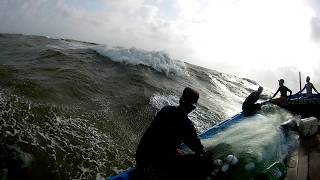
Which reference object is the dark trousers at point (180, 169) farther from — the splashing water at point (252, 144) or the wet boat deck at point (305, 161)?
the wet boat deck at point (305, 161)

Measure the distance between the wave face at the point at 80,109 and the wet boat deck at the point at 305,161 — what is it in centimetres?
412

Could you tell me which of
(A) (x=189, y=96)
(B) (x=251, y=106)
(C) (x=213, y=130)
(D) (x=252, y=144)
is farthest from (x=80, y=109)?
(A) (x=189, y=96)

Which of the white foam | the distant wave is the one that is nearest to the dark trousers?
the white foam

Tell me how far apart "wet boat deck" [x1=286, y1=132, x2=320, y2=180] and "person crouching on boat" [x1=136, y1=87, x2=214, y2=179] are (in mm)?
2484

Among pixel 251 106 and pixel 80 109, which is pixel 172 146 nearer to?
pixel 251 106

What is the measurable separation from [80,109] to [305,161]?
685 cm

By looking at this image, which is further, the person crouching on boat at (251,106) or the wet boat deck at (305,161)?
the person crouching on boat at (251,106)

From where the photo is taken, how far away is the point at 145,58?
21938 millimetres

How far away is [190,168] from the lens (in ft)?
16.1

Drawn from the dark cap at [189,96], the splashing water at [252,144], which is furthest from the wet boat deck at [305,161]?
the dark cap at [189,96]

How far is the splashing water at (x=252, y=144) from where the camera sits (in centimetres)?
520

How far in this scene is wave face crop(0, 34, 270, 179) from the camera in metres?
8.41

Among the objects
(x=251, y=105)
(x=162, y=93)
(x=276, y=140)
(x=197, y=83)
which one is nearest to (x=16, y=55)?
(x=162, y=93)

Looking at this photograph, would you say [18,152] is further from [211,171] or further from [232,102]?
[232,102]
